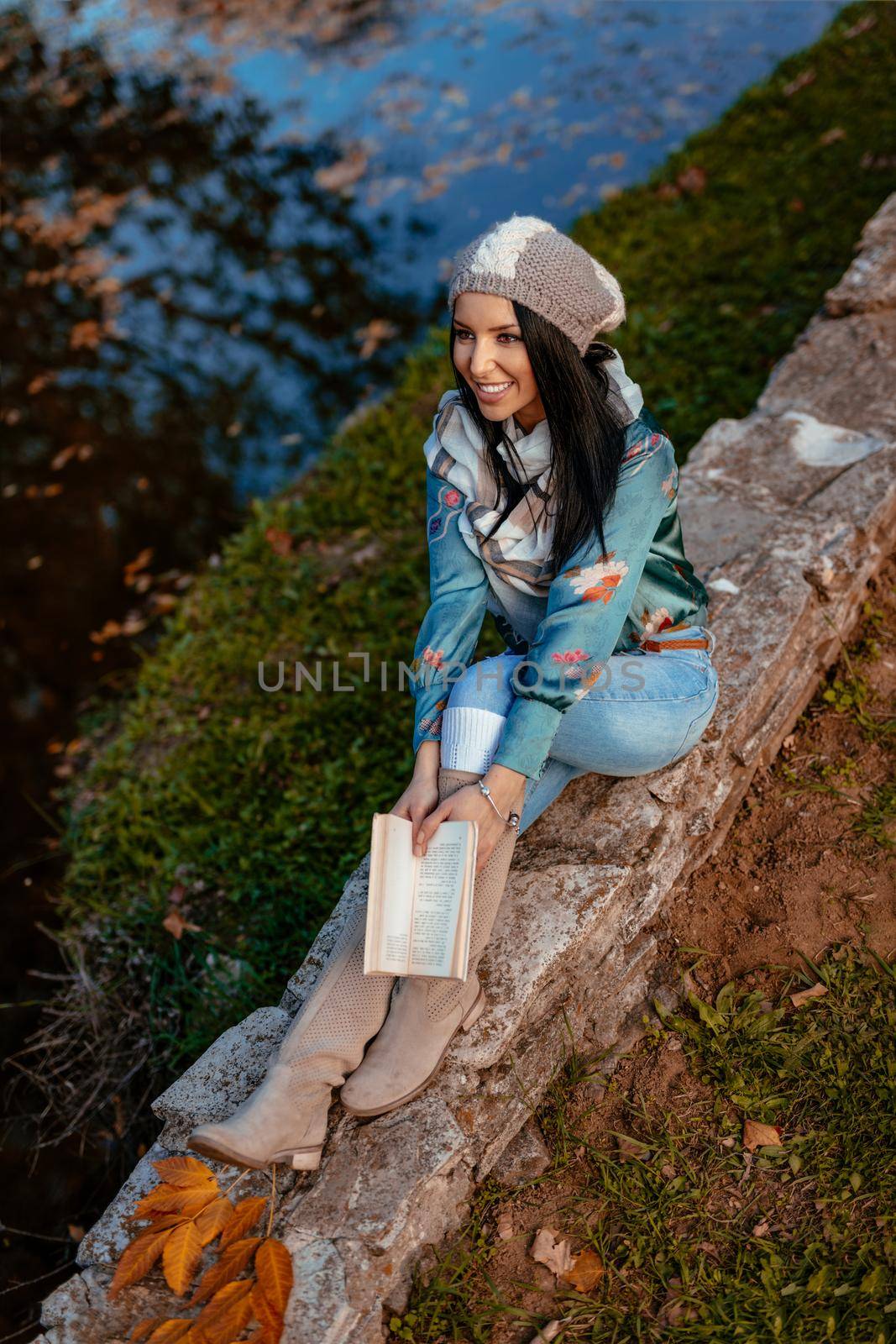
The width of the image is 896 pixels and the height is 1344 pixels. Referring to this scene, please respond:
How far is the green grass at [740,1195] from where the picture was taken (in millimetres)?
1948

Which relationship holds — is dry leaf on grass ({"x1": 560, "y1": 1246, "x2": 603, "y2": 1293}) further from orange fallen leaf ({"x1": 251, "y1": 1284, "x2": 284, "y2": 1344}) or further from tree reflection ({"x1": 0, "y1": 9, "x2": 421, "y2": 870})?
tree reflection ({"x1": 0, "y1": 9, "x2": 421, "y2": 870})

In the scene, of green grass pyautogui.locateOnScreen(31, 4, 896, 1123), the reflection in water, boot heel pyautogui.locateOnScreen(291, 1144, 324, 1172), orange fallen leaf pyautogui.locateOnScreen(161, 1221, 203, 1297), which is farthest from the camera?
the reflection in water

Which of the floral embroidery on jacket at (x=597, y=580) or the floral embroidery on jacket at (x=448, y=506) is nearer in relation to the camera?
the floral embroidery on jacket at (x=597, y=580)

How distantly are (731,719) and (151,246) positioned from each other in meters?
6.65

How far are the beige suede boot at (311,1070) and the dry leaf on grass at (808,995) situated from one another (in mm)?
959

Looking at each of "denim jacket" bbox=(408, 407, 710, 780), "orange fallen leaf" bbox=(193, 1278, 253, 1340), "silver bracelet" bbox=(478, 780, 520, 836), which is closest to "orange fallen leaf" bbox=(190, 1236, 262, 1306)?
"orange fallen leaf" bbox=(193, 1278, 253, 1340)

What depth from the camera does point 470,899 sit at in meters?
2.04

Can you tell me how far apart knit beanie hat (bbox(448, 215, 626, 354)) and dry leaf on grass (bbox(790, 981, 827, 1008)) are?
5.20ft

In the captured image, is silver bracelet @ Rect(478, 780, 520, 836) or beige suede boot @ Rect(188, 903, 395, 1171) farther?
silver bracelet @ Rect(478, 780, 520, 836)

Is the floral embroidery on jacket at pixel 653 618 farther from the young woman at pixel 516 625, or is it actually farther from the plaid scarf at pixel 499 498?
the plaid scarf at pixel 499 498

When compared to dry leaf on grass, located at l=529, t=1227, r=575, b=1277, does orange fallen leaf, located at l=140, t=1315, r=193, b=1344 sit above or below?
above

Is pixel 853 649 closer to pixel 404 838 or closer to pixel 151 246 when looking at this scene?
pixel 404 838

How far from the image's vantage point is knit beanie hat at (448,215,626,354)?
2.07m

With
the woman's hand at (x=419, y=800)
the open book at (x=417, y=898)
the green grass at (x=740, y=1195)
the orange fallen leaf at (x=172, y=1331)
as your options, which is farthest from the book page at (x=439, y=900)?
the orange fallen leaf at (x=172, y=1331)
